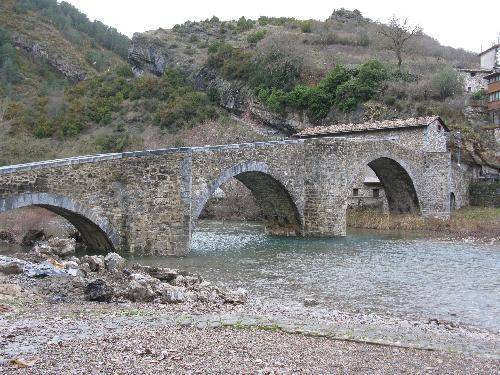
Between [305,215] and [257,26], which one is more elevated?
[257,26]

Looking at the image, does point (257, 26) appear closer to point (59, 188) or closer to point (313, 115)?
point (313, 115)

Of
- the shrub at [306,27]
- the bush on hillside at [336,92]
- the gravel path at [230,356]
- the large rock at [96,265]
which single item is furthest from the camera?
the shrub at [306,27]

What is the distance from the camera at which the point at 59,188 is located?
15906mm

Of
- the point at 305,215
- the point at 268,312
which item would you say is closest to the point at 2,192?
the point at 268,312

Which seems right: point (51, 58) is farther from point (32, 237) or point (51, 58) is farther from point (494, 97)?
point (32, 237)

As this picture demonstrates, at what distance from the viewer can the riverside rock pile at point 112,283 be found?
10.4m

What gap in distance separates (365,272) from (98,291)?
324 inches

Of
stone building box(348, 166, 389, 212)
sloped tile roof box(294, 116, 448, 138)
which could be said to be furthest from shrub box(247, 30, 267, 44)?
stone building box(348, 166, 389, 212)

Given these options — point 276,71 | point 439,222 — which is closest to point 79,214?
point 439,222

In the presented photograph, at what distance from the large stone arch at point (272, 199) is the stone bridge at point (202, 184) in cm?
5

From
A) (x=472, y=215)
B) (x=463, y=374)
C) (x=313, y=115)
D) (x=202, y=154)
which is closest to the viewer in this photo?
(x=463, y=374)

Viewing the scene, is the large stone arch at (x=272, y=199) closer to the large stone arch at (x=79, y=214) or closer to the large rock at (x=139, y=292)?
the large stone arch at (x=79, y=214)

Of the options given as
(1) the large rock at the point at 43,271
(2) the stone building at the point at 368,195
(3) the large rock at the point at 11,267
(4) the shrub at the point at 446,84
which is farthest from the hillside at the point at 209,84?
(1) the large rock at the point at 43,271

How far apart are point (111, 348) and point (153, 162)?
11.9 meters
